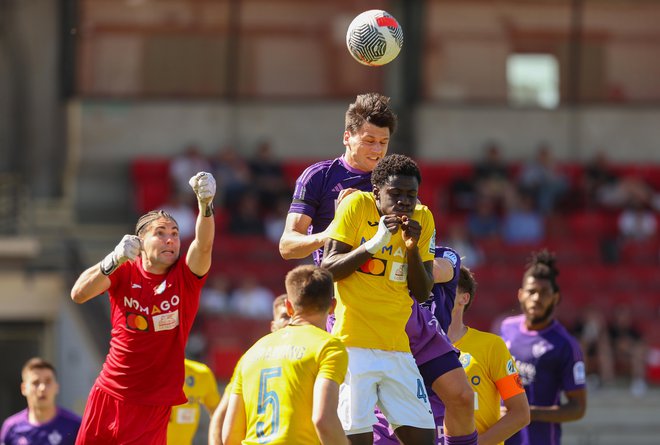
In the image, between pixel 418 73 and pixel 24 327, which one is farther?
pixel 418 73

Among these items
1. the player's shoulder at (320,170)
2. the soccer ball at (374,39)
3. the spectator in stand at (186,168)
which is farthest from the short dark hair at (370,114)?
the spectator in stand at (186,168)

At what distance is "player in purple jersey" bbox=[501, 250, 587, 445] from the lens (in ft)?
31.2

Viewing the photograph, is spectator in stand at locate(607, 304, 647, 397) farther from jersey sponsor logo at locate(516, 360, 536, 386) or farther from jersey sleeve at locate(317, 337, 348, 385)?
jersey sleeve at locate(317, 337, 348, 385)

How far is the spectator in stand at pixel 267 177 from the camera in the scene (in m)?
21.4

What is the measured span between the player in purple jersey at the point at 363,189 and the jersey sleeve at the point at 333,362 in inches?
36.7

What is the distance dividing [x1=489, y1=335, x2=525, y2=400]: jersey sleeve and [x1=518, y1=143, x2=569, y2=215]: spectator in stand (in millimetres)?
14081

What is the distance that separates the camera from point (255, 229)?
2091cm

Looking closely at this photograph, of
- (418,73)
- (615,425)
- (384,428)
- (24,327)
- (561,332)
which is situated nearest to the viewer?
(384,428)

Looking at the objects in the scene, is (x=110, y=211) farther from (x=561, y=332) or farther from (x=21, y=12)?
(x=561, y=332)

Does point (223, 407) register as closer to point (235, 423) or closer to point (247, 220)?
point (235, 423)

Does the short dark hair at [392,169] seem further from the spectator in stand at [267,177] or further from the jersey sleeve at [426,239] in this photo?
the spectator in stand at [267,177]

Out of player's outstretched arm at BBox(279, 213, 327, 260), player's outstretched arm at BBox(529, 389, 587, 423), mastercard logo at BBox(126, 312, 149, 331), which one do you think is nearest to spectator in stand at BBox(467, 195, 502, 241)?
player's outstretched arm at BBox(529, 389, 587, 423)

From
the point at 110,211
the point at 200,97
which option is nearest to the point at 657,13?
the point at 200,97

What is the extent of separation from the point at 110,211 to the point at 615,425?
9180mm
